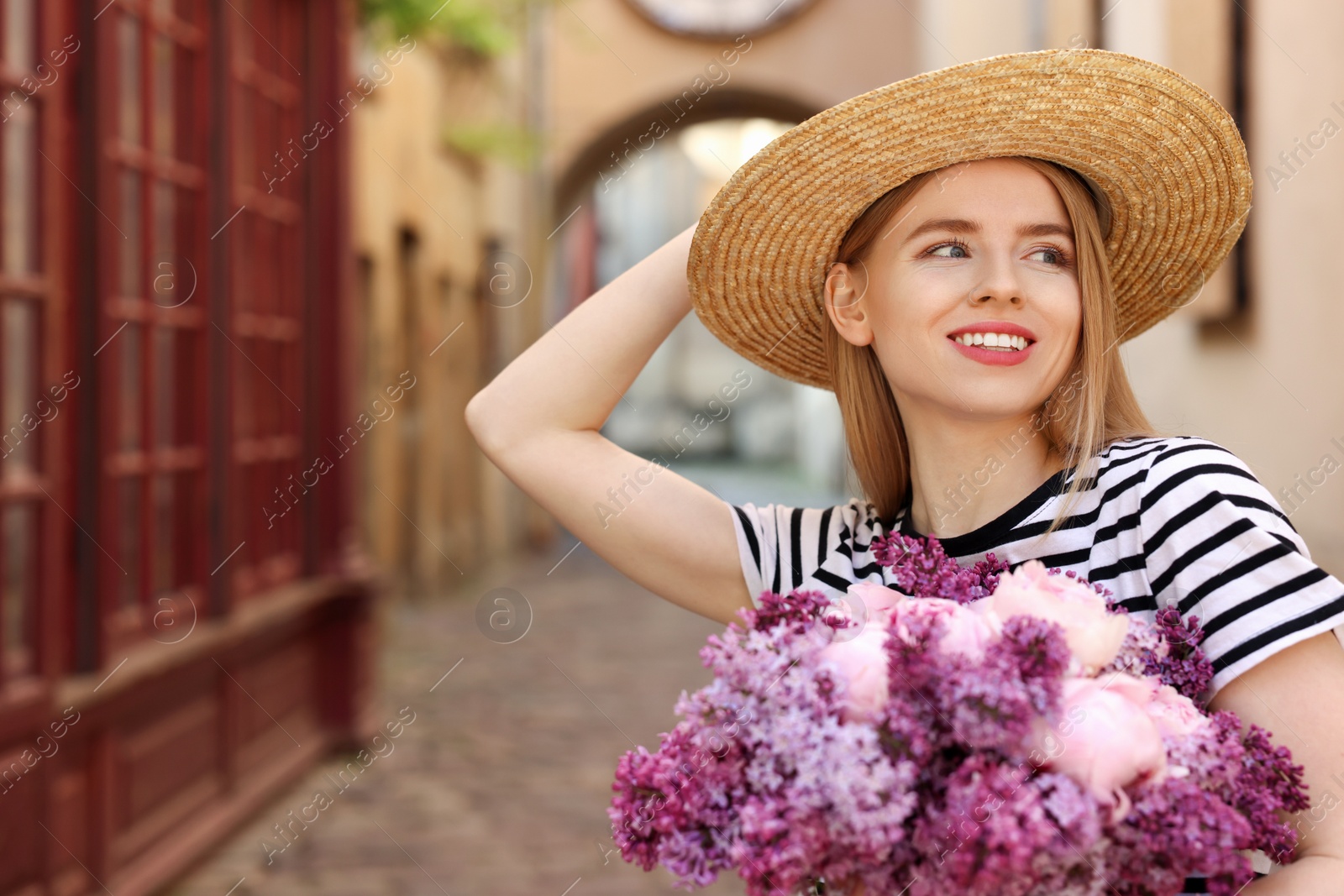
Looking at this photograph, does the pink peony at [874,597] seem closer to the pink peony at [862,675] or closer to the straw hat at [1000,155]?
the pink peony at [862,675]

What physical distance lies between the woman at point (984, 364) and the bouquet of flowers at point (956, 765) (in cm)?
17

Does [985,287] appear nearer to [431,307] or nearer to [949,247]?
[949,247]

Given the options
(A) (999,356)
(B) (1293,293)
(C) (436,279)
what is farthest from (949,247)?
(C) (436,279)

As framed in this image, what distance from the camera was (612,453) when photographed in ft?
5.65

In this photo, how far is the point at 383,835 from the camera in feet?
16.3

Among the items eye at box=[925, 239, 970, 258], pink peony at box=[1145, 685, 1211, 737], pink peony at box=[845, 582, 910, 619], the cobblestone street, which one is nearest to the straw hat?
eye at box=[925, 239, 970, 258]

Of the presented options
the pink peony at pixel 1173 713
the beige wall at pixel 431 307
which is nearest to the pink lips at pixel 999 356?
the pink peony at pixel 1173 713

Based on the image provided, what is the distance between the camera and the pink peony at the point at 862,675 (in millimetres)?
1061

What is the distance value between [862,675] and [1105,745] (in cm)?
20

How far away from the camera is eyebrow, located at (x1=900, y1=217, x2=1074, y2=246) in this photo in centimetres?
147

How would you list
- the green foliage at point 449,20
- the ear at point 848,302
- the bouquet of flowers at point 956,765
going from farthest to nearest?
the green foliage at point 449,20 → the ear at point 848,302 → the bouquet of flowers at point 956,765

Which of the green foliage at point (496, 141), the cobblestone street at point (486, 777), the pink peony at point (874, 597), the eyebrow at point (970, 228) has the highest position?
the eyebrow at point (970, 228)

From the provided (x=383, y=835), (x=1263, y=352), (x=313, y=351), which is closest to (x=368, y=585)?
(x=313, y=351)

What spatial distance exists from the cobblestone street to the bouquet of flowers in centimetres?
232
